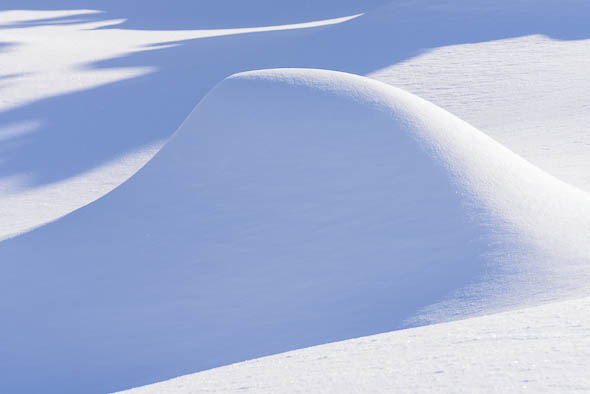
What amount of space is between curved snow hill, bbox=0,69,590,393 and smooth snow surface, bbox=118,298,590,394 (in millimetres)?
1070

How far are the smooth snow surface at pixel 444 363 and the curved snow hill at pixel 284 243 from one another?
1070 millimetres

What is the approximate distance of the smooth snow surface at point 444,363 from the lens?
9.54ft

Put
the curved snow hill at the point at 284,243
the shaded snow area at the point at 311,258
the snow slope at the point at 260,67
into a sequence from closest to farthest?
the shaded snow area at the point at 311,258 < the curved snow hill at the point at 284,243 < the snow slope at the point at 260,67

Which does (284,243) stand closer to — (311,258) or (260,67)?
(311,258)

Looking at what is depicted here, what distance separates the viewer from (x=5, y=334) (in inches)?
234

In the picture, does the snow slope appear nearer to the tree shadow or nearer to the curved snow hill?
the tree shadow

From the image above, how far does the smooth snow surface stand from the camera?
2.91m

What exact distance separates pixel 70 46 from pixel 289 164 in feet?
41.7

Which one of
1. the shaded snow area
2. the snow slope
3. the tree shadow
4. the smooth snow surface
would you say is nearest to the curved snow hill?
the shaded snow area

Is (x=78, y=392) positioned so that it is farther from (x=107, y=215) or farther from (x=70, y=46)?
(x=70, y=46)

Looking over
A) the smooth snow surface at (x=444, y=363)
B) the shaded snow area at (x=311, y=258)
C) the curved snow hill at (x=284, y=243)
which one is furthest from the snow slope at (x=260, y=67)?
the smooth snow surface at (x=444, y=363)

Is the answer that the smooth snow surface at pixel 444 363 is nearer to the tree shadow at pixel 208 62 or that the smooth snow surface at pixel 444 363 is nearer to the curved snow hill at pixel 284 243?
the curved snow hill at pixel 284 243

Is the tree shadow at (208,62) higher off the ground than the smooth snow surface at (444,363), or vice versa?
the smooth snow surface at (444,363)

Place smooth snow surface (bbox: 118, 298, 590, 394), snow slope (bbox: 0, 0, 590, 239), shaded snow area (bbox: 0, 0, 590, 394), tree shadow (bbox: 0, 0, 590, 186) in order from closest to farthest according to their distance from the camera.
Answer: smooth snow surface (bbox: 118, 298, 590, 394)
shaded snow area (bbox: 0, 0, 590, 394)
snow slope (bbox: 0, 0, 590, 239)
tree shadow (bbox: 0, 0, 590, 186)
